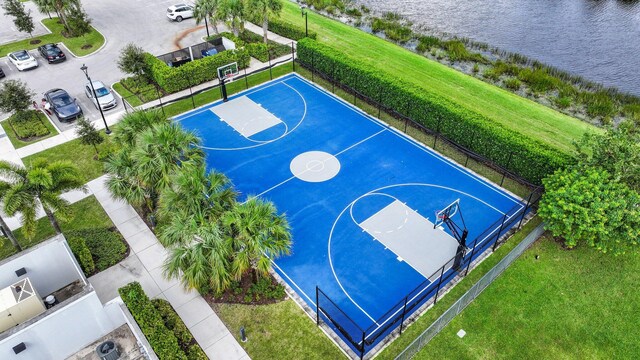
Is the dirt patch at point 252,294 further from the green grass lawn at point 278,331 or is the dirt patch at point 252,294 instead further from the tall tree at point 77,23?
the tall tree at point 77,23

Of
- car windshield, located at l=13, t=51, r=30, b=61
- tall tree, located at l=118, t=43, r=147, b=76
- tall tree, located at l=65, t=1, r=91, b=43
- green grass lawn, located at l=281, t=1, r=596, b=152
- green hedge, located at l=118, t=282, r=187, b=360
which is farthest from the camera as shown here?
tall tree, located at l=65, t=1, r=91, b=43

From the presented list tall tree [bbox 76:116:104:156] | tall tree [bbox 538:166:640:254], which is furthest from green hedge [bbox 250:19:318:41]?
tall tree [bbox 538:166:640:254]

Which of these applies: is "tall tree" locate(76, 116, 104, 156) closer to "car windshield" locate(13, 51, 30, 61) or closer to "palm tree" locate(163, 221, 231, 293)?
"palm tree" locate(163, 221, 231, 293)

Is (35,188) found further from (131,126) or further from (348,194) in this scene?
(348,194)

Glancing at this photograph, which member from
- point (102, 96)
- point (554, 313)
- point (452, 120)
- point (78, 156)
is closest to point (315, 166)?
point (452, 120)

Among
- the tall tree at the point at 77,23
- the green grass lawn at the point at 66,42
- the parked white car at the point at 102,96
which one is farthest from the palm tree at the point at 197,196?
the tall tree at the point at 77,23

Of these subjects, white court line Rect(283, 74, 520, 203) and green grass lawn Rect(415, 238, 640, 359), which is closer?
green grass lawn Rect(415, 238, 640, 359)

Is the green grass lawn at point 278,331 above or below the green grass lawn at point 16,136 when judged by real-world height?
below
